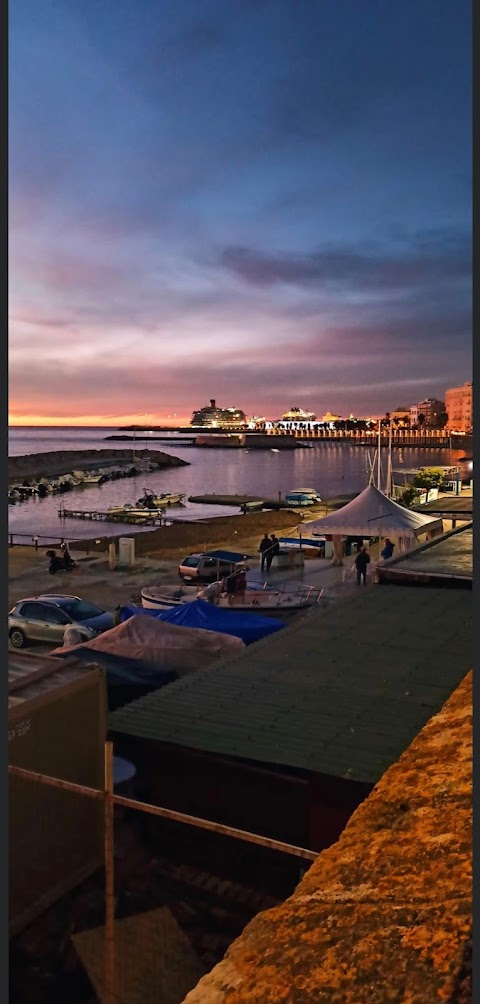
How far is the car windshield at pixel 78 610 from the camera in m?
17.2

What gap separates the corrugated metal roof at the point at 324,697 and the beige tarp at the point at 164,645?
6.02ft

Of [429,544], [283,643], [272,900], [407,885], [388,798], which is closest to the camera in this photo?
[407,885]

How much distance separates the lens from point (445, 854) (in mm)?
2416

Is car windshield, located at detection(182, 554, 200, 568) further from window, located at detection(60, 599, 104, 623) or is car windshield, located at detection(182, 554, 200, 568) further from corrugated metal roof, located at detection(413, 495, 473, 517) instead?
corrugated metal roof, located at detection(413, 495, 473, 517)

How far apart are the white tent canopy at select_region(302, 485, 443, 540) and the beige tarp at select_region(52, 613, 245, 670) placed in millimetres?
10348

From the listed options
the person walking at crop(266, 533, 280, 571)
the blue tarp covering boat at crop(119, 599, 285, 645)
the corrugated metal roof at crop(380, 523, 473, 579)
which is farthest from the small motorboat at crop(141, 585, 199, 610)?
the corrugated metal roof at crop(380, 523, 473, 579)

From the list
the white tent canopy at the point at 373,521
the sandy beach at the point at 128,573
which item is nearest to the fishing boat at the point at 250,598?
the sandy beach at the point at 128,573

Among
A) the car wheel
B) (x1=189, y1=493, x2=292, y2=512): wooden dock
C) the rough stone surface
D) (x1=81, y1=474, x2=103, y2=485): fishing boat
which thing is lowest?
the car wheel

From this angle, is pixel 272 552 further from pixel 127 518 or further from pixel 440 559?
pixel 127 518

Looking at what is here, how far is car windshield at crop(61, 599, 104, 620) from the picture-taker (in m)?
17.2

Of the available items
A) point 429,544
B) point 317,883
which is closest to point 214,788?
point 317,883

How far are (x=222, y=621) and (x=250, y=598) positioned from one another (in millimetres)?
4781

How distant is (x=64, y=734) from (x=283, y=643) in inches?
171

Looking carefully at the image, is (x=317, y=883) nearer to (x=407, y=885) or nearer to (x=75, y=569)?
(x=407, y=885)
